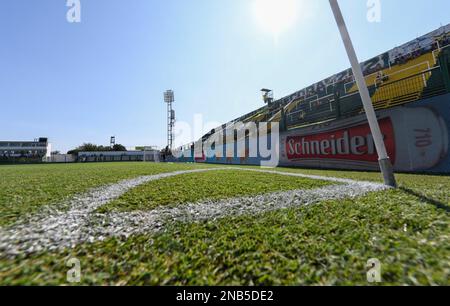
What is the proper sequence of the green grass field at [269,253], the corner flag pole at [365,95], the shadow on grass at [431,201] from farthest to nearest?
the corner flag pole at [365,95], the shadow on grass at [431,201], the green grass field at [269,253]

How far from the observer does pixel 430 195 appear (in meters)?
3.25

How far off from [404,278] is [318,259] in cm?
49

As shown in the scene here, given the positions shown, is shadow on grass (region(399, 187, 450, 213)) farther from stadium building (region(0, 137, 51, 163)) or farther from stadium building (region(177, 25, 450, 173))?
stadium building (region(0, 137, 51, 163))

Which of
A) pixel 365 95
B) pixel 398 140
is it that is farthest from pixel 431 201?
pixel 398 140

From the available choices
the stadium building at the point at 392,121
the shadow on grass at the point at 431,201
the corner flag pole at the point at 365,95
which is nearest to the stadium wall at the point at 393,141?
the stadium building at the point at 392,121

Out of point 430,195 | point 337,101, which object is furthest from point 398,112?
point 430,195

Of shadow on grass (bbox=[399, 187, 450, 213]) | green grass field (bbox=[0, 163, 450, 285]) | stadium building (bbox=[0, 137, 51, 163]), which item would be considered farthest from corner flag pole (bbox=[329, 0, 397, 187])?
stadium building (bbox=[0, 137, 51, 163])

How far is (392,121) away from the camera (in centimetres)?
845

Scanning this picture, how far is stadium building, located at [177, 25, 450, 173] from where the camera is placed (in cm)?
733

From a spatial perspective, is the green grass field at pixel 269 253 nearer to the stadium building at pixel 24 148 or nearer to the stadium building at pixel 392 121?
the stadium building at pixel 392 121

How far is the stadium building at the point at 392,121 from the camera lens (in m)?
7.33

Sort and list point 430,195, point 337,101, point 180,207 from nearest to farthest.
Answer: point 180,207 → point 430,195 → point 337,101

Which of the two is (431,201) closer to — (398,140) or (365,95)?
(365,95)
